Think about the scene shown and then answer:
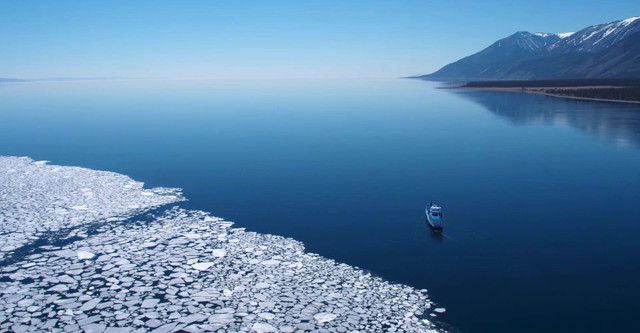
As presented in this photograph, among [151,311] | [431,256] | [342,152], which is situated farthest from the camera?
[342,152]

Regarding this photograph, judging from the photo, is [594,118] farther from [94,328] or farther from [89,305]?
[94,328]

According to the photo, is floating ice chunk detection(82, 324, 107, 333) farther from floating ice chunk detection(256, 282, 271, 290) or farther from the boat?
the boat

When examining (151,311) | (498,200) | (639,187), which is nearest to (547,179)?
(639,187)

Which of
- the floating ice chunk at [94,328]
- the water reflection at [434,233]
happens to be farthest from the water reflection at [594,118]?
the floating ice chunk at [94,328]

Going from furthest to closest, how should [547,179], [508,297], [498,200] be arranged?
[547,179] → [498,200] → [508,297]

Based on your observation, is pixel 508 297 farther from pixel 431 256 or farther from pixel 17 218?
pixel 17 218

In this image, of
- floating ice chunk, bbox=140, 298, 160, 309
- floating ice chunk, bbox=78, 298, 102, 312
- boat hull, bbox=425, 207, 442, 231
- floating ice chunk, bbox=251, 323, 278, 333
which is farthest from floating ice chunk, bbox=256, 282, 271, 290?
boat hull, bbox=425, 207, 442, 231

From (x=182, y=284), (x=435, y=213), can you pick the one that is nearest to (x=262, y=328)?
(x=182, y=284)

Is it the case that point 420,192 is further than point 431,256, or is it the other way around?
point 420,192
